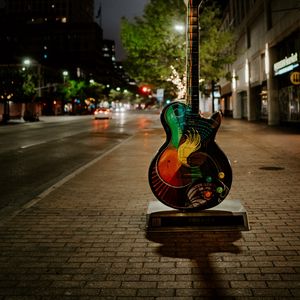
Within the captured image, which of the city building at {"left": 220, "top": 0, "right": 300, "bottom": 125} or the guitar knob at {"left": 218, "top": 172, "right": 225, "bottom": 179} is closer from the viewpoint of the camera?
the guitar knob at {"left": 218, "top": 172, "right": 225, "bottom": 179}

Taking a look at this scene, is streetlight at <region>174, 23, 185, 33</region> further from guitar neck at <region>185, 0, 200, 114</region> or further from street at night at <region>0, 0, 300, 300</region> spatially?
guitar neck at <region>185, 0, 200, 114</region>

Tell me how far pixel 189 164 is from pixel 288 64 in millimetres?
23198

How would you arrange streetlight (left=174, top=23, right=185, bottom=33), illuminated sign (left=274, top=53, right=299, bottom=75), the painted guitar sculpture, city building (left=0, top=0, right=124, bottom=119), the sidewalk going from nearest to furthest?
the sidewalk
the painted guitar sculpture
illuminated sign (left=274, top=53, right=299, bottom=75)
streetlight (left=174, top=23, right=185, bottom=33)
city building (left=0, top=0, right=124, bottom=119)

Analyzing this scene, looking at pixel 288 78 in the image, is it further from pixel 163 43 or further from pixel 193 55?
pixel 193 55

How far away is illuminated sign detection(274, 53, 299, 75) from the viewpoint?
25.7 m

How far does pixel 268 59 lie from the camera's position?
3266 centimetres

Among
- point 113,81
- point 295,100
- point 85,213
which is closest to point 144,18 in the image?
point 295,100

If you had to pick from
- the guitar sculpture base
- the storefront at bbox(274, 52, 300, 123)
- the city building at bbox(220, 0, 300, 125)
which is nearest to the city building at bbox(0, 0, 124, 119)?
the city building at bbox(220, 0, 300, 125)

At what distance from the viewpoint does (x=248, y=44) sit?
41500 millimetres

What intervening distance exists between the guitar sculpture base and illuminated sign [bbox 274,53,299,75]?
2136 centimetres

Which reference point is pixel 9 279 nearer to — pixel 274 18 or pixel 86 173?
pixel 86 173

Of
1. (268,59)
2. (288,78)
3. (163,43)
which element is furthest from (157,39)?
(288,78)

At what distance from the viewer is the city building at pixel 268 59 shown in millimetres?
27594

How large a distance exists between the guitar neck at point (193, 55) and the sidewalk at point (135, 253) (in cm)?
186
